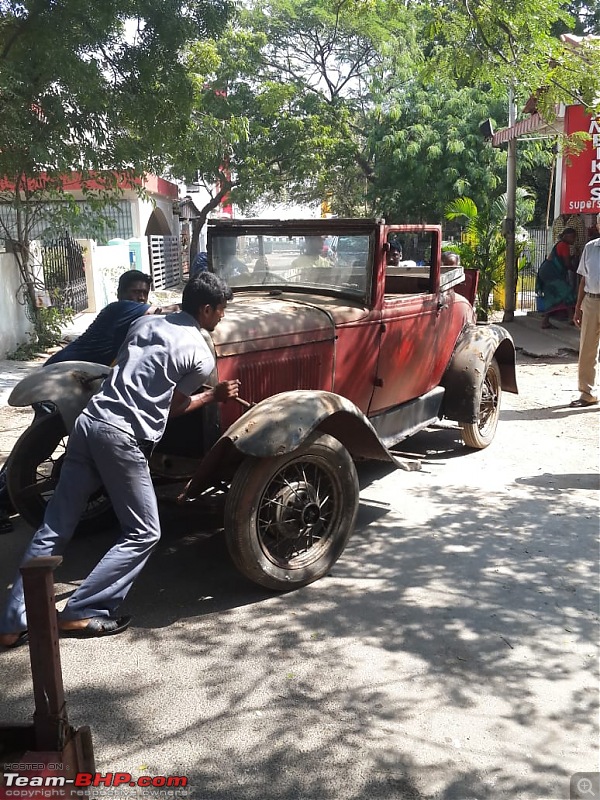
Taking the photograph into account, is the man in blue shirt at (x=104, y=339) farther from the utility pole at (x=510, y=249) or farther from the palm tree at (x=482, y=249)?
the utility pole at (x=510, y=249)

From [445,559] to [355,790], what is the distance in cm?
199

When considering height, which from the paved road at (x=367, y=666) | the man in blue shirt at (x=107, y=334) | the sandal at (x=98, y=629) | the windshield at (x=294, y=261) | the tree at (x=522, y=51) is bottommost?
the paved road at (x=367, y=666)

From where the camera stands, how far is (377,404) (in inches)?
207

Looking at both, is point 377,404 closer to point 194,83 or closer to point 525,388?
point 525,388

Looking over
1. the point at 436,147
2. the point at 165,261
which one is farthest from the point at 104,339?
the point at 165,261

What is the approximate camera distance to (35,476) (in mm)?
4613

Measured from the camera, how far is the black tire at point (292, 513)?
374 centimetres

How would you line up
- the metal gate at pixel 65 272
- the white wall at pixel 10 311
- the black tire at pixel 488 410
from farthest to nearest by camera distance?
1. the metal gate at pixel 65 272
2. the white wall at pixel 10 311
3. the black tire at pixel 488 410

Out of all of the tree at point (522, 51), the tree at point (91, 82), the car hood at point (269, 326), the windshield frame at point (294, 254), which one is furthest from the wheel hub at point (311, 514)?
the tree at point (91, 82)

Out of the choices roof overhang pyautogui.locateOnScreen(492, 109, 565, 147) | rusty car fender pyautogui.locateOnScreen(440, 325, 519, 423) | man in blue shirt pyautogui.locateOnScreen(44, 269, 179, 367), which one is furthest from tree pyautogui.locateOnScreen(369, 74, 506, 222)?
man in blue shirt pyautogui.locateOnScreen(44, 269, 179, 367)

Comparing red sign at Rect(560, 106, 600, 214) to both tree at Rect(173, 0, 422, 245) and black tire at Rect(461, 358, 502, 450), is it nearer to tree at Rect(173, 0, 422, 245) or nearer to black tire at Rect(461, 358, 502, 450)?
black tire at Rect(461, 358, 502, 450)

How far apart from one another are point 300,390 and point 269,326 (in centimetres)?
43

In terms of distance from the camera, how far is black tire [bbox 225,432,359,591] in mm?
3738

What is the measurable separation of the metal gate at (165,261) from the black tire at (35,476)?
17783 mm
